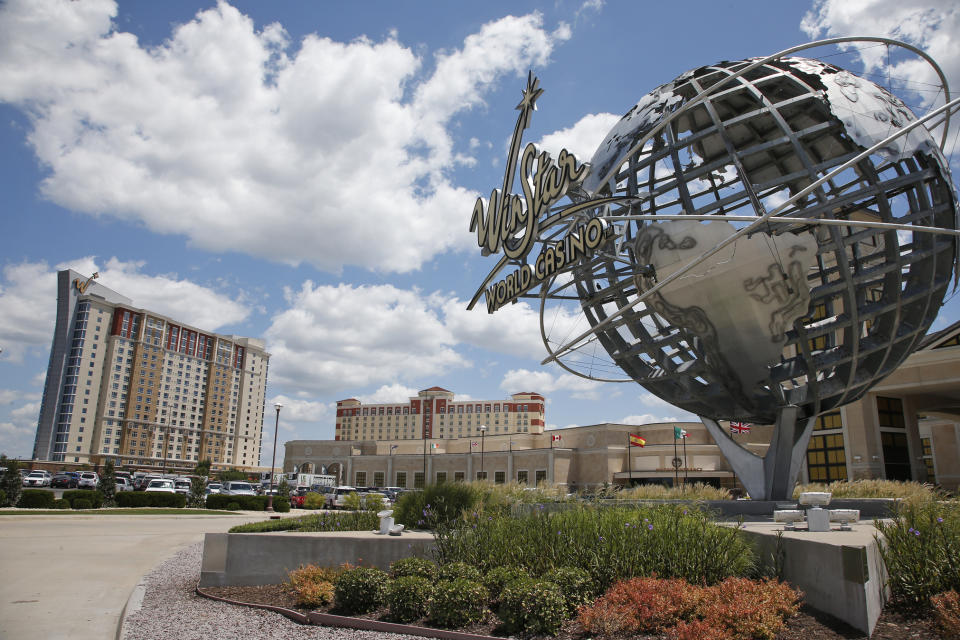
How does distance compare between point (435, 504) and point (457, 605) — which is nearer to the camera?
point (457, 605)

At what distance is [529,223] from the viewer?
14.8m

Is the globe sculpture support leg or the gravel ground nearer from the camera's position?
the gravel ground

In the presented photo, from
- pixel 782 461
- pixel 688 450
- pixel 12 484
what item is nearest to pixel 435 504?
pixel 782 461

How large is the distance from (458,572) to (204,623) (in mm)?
3693

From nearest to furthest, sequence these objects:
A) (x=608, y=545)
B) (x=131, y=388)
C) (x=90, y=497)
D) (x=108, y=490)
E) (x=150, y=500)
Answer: (x=608, y=545), (x=90, y=497), (x=108, y=490), (x=150, y=500), (x=131, y=388)

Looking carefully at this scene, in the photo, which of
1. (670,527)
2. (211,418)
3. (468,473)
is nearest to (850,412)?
(670,527)

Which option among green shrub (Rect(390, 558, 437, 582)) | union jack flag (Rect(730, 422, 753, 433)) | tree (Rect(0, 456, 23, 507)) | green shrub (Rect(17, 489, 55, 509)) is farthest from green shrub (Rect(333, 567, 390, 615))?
tree (Rect(0, 456, 23, 507))

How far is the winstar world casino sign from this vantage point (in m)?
13.4

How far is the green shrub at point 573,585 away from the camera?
8.03 m

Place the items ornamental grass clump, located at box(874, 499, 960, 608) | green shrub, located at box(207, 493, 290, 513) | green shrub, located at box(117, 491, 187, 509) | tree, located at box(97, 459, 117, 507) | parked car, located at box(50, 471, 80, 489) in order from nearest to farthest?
1. ornamental grass clump, located at box(874, 499, 960, 608)
2. tree, located at box(97, 459, 117, 507)
3. green shrub, located at box(117, 491, 187, 509)
4. green shrub, located at box(207, 493, 290, 513)
5. parked car, located at box(50, 471, 80, 489)

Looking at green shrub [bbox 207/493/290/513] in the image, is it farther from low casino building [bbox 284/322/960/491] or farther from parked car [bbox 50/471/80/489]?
parked car [bbox 50/471/80/489]

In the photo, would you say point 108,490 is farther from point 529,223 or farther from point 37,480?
point 529,223

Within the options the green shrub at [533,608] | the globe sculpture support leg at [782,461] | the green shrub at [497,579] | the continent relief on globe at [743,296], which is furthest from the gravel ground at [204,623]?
the globe sculpture support leg at [782,461]

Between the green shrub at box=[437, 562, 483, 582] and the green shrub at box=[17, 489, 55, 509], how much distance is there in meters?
33.6
